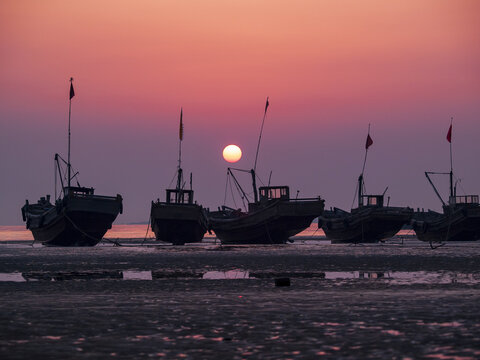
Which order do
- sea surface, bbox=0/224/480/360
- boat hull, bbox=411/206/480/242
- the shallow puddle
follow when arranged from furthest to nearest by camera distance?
boat hull, bbox=411/206/480/242 < the shallow puddle < sea surface, bbox=0/224/480/360

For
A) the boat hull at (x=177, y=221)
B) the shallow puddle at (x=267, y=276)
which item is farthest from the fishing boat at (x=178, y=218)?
the shallow puddle at (x=267, y=276)

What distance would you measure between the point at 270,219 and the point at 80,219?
21.6m

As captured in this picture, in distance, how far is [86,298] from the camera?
64.3ft

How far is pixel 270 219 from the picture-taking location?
88.9 m

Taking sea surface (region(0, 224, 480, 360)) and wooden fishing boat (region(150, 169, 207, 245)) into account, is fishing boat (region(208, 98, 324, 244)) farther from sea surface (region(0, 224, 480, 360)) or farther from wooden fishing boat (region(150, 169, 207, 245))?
sea surface (region(0, 224, 480, 360))

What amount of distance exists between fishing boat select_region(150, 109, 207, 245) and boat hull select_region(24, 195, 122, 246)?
184 inches

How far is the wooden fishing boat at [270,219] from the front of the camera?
290ft

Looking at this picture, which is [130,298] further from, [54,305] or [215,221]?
[215,221]

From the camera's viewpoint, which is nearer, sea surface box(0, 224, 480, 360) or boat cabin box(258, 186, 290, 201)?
sea surface box(0, 224, 480, 360)

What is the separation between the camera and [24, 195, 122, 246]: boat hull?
81938 mm

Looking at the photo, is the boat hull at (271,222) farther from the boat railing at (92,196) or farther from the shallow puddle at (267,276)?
the shallow puddle at (267,276)

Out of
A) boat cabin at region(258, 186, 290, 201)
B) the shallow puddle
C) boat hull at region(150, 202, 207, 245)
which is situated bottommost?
the shallow puddle

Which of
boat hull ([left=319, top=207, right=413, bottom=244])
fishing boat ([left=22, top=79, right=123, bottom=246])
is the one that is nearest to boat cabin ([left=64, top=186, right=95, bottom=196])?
fishing boat ([left=22, top=79, right=123, bottom=246])

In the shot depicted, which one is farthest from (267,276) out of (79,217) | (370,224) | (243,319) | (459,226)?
(459,226)
